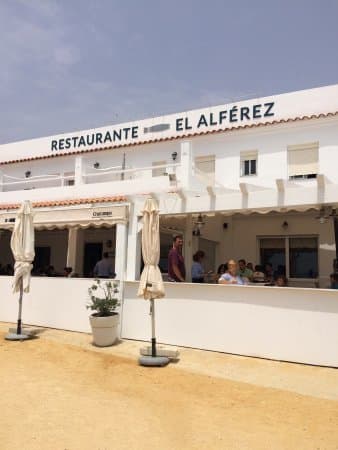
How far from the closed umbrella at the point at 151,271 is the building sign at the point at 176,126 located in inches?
400

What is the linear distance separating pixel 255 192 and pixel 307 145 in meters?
7.27

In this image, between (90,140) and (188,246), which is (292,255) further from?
(90,140)

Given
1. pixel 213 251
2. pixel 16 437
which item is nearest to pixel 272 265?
pixel 213 251

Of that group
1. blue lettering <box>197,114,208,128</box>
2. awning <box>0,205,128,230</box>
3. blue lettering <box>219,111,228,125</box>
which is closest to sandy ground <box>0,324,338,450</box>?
awning <box>0,205,128,230</box>

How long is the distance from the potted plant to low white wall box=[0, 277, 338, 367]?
0.43m

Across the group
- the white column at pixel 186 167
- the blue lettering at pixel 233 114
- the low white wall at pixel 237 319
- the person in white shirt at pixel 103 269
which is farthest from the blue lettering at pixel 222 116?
the low white wall at pixel 237 319

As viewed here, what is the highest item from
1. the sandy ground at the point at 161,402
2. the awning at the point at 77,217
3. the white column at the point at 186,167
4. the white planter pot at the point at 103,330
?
the white column at the point at 186,167

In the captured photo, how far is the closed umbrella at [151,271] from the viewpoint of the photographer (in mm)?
8791

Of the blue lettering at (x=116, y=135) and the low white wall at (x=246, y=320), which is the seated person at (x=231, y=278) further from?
the blue lettering at (x=116, y=135)

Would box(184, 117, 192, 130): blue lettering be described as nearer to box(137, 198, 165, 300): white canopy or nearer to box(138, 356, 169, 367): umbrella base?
box(137, 198, 165, 300): white canopy

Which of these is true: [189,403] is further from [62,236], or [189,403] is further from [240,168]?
[62,236]

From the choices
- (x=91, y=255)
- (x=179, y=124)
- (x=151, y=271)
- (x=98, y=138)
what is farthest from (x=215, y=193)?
(x=98, y=138)

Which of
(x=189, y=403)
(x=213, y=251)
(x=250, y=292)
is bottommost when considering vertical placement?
(x=189, y=403)

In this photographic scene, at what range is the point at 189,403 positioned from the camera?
6.54m
